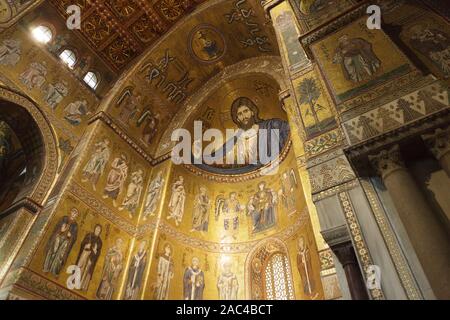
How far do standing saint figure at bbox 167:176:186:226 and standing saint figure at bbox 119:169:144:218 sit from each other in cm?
111

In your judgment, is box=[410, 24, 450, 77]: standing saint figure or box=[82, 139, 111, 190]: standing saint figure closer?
box=[410, 24, 450, 77]: standing saint figure

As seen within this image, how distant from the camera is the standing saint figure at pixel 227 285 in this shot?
859 cm

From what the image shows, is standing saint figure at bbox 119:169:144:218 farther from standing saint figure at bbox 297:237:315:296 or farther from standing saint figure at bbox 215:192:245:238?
standing saint figure at bbox 297:237:315:296

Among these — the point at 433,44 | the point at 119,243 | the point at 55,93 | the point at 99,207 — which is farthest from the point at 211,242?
the point at 433,44

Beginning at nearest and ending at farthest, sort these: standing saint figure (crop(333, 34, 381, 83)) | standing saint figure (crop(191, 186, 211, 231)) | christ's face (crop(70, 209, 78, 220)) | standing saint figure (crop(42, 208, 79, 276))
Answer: standing saint figure (crop(333, 34, 381, 83))
standing saint figure (crop(42, 208, 79, 276))
christ's face (crop(70, 209, 78, 220))
standing saint figure (crop(191, 186, 211, 231))

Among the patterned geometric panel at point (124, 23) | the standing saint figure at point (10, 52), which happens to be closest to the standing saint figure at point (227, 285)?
the standing saint figure at point (10, 52)

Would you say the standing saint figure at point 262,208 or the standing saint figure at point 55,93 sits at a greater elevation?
the standing saint figure at point 55,93

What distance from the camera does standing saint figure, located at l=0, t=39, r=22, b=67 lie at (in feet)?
29.3

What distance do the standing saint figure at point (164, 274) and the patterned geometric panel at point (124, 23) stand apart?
25.0 ft

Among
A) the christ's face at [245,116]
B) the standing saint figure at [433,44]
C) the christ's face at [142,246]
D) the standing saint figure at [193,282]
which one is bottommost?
the standing saint figure at [193,282]

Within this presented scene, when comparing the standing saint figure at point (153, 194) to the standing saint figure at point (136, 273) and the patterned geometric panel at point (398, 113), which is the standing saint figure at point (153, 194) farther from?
the patterned geometric panel at point (398, 113)

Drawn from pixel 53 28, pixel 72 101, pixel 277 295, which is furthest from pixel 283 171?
pixel 53 28

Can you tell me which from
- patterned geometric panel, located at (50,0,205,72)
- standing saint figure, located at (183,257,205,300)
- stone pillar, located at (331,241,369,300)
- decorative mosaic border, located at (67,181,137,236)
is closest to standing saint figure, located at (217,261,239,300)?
standing saint figure, located at (183,257,205,300)

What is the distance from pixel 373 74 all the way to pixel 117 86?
Answer: 9.27 metres
